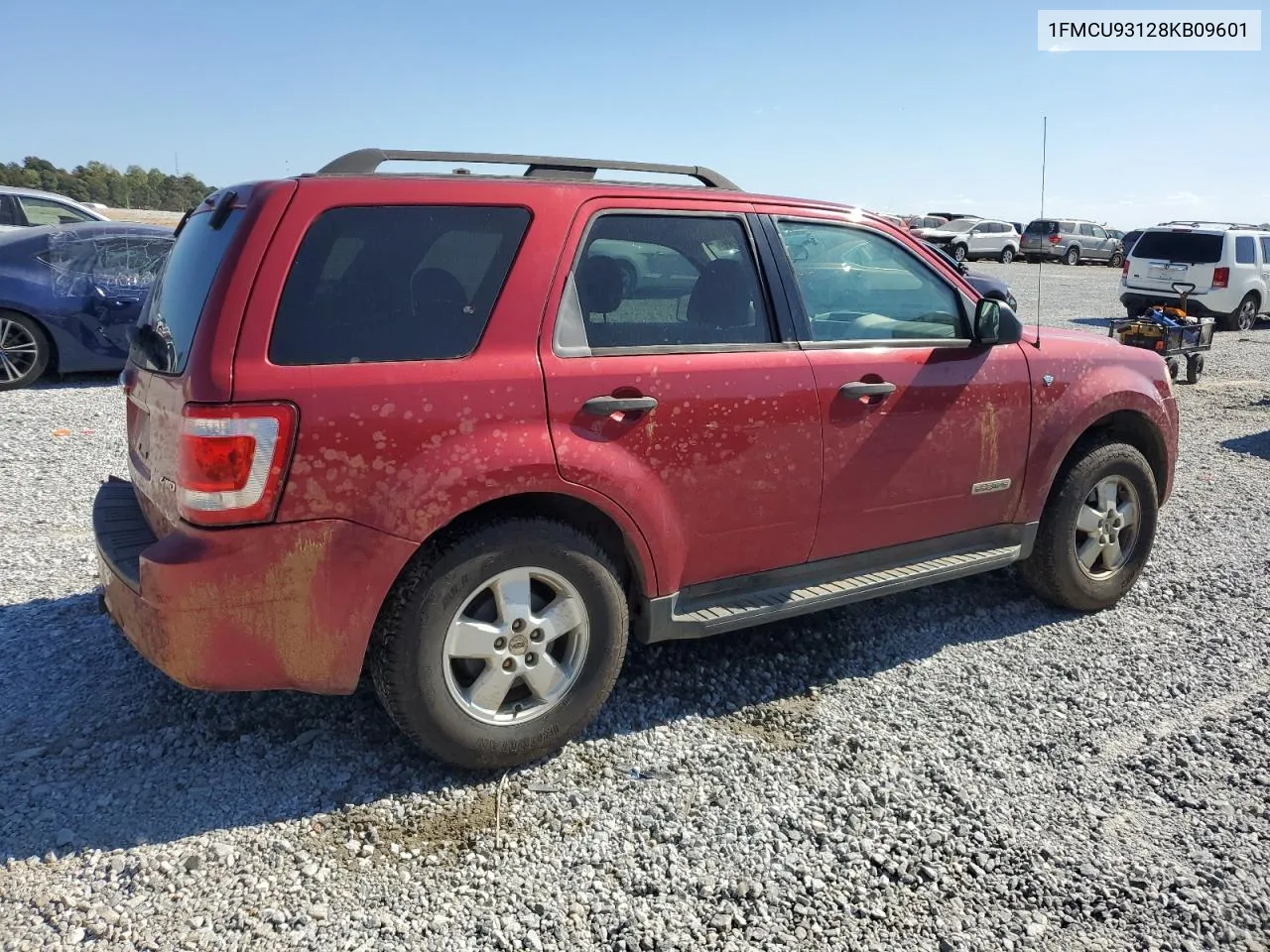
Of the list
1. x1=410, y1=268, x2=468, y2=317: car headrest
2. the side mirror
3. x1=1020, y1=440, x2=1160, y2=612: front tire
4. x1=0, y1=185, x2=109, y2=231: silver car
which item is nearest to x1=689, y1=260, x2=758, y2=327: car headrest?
x1=410, y1=268, x2=468, y2=317: car headrest

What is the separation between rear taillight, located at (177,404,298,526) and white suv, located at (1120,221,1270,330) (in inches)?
654

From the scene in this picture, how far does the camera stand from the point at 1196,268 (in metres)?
16.5

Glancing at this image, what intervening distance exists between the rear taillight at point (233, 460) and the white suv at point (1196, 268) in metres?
16.6

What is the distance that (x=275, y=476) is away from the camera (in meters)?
2.69

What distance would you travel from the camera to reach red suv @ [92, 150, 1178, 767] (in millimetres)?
2736

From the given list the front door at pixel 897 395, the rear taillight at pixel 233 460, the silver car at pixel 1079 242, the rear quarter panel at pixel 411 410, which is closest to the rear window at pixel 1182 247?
the front door at pixel 897 395

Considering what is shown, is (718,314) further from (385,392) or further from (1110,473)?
(1110,473)

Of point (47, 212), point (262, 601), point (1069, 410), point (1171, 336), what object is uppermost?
point (47, 212)

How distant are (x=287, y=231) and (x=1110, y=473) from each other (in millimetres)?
3723

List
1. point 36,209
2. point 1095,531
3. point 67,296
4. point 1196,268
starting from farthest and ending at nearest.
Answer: point 1196,268 → point 36,209 → point 67,296 → point 1095,531

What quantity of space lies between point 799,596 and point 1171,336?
373 inches

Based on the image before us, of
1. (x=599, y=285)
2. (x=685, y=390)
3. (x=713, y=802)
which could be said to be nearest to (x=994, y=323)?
(x=685, y=390)

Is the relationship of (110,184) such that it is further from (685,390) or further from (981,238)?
(685,390)

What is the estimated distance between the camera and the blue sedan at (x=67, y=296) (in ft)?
29.0
